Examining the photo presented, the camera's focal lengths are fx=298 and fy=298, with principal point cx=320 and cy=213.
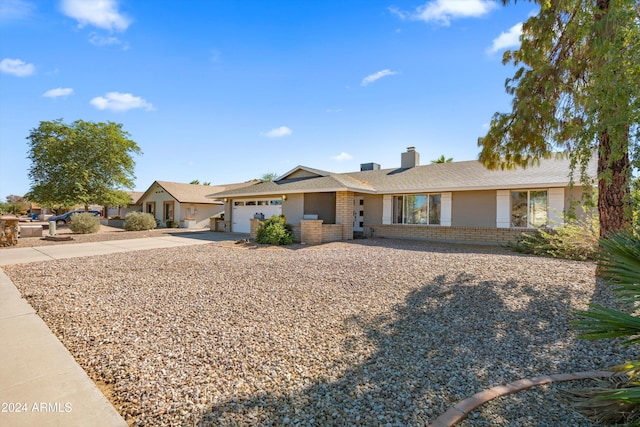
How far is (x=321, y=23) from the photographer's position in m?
10.0

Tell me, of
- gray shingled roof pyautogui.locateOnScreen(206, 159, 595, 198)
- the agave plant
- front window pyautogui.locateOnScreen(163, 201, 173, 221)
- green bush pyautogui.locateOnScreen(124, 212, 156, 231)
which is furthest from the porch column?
front window pyautogui.locateOnScreen(163, 201, 173, 221)

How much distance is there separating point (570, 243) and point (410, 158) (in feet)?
37.9

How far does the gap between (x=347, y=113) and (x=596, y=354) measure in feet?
45.3

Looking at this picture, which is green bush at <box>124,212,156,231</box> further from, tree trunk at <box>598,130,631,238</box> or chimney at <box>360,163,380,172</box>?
tree trunk at <box>598,130,631,238</box>

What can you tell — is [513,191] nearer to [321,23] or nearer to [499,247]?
[499,247]

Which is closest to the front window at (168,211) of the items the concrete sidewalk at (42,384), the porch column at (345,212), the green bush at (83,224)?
the green bush at (83,224)

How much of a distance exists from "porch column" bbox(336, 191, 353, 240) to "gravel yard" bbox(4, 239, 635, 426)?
23.3 feet

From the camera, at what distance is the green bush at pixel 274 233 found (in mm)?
13383

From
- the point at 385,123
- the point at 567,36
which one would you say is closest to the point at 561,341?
the point at 567,36

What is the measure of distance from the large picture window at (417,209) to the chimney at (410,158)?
453 cm

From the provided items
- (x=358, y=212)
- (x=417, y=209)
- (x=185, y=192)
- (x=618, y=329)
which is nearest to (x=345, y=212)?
(x=358, y=212)

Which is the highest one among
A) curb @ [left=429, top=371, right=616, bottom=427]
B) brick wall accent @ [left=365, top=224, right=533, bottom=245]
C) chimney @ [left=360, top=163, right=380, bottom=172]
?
chimney @ [left=360, top=163, right=380, bottom=172]

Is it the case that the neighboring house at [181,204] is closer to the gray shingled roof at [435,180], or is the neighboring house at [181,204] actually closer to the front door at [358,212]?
the gray shingled roof at [435,180]

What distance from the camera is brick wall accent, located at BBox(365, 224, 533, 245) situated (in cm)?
1249
